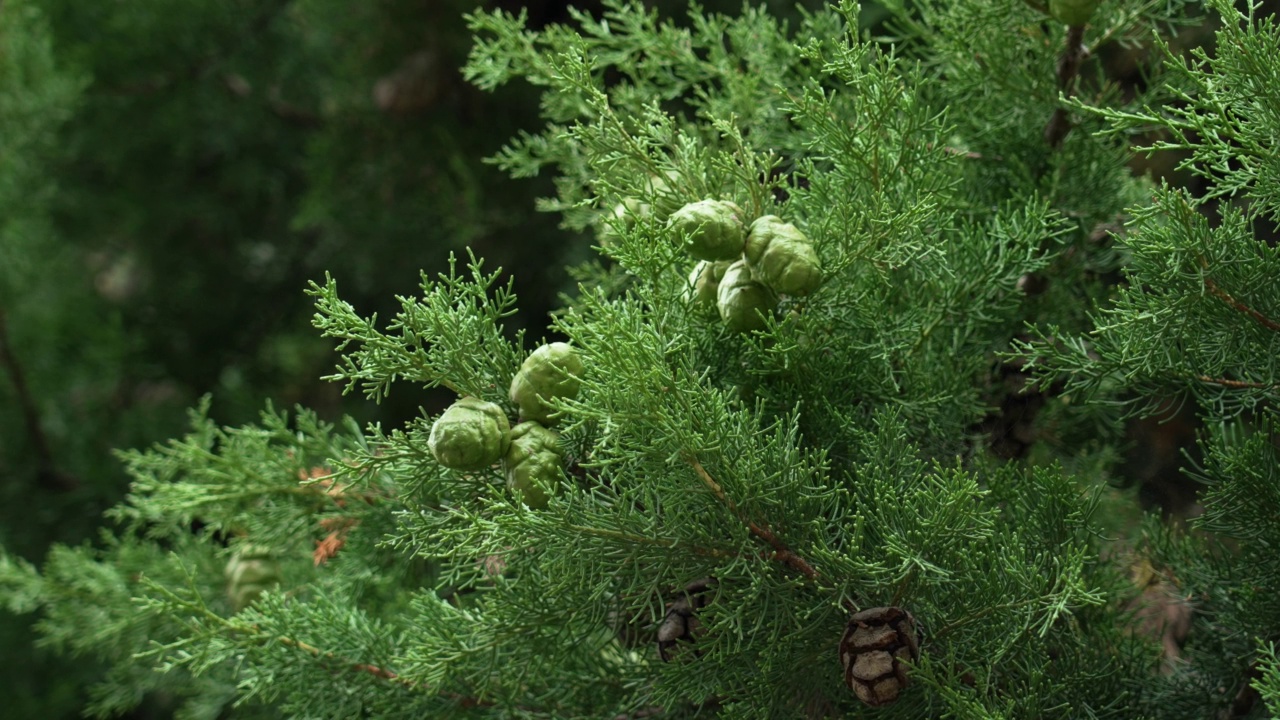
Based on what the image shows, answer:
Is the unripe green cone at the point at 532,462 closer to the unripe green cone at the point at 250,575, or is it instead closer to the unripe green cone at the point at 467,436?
the unripe green cone at the point at 467,436

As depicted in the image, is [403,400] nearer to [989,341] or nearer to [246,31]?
[246,31]

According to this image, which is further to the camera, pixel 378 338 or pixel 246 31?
pixel 246 31

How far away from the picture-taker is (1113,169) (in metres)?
0.57

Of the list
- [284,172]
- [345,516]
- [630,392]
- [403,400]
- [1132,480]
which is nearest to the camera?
[630,392]

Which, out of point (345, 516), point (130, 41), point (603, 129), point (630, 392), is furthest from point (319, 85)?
point (630, 392)

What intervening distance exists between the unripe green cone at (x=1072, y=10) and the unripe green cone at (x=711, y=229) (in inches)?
7.7

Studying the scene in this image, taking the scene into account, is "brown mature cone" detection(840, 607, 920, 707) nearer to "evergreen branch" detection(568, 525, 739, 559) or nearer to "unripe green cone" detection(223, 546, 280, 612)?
"evergreen branch" detection(568, 525, 739, 559)

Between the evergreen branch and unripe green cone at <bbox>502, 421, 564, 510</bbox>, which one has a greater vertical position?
unripe green cone at <bbox>502, 421, 564, 510</bbox>

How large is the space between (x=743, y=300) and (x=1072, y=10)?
0.22m

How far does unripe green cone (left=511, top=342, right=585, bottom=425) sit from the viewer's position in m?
0.43

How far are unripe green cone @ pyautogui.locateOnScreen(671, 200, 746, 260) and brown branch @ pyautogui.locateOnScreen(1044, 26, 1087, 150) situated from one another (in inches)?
8.3

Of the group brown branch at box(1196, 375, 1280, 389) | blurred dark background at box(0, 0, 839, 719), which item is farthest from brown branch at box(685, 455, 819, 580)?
blurred dark background at box(0, 0, 839, 719)

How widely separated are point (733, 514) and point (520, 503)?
0.25 ft

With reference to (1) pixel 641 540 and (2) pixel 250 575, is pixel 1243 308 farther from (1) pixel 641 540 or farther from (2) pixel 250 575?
(2) pixel 250 575
